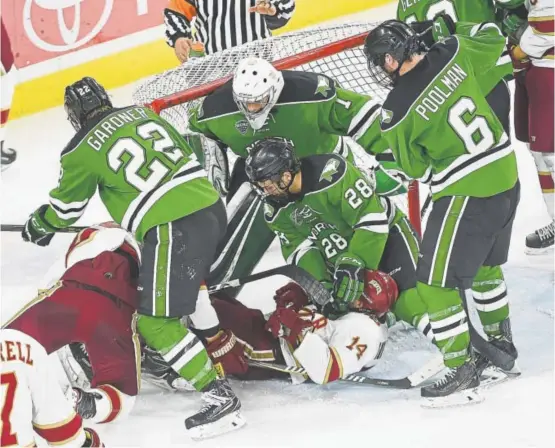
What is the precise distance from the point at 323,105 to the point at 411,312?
684mm

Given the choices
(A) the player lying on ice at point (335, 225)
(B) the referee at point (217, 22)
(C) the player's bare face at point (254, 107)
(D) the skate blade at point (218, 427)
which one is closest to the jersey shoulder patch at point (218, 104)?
(C) the player's bare face at point (254, 107)

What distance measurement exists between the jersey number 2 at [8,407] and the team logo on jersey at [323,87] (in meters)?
1.58

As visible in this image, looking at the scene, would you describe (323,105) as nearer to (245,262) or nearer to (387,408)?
(245,262)

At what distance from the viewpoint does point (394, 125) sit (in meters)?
3.21

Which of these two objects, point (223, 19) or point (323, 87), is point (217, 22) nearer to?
point (223, 19)

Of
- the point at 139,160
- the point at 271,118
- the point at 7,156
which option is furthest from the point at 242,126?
the point at 7,156

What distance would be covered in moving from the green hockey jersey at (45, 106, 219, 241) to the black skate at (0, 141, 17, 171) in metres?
2.04

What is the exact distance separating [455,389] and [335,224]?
2.02 ft

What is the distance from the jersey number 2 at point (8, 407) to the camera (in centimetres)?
247

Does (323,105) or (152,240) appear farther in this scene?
(323,105)

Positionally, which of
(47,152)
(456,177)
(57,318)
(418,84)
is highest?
(418,84)

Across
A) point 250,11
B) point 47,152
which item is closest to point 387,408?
point 250,11

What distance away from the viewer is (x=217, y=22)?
4.71 m

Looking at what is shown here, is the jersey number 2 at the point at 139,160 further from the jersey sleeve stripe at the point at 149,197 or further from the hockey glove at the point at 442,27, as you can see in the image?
the hockey glove at the point at 442,27
